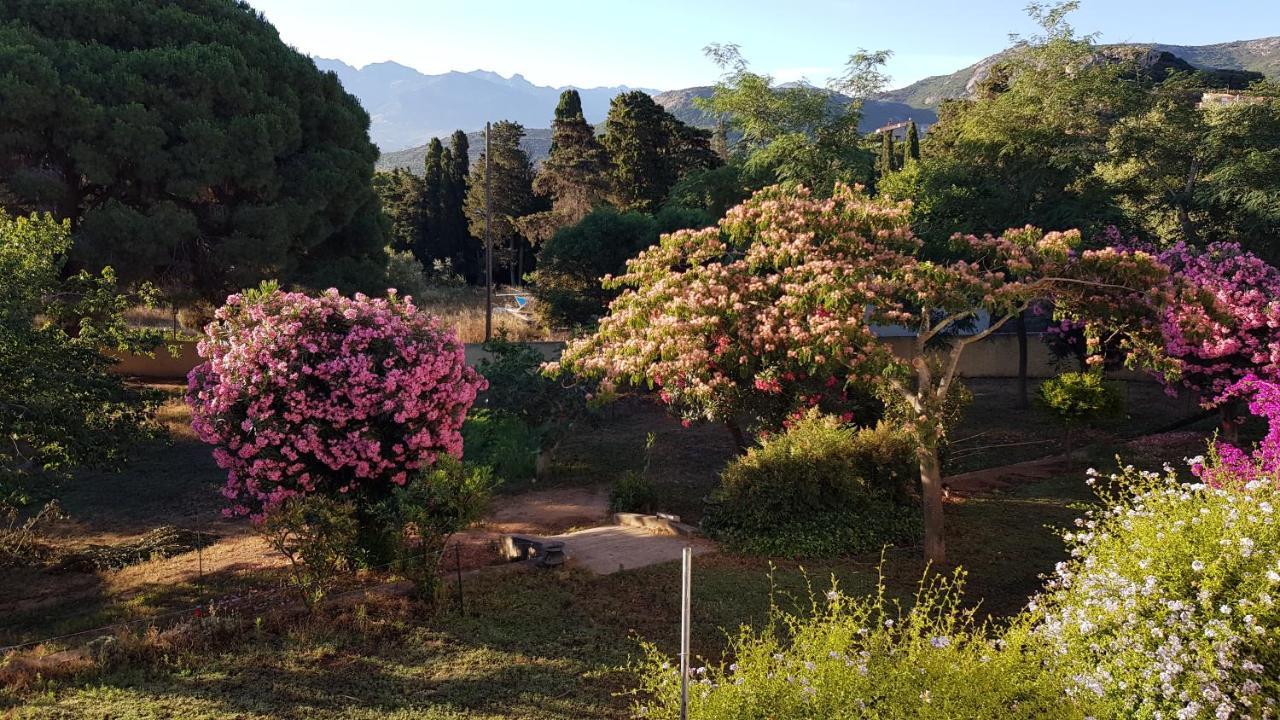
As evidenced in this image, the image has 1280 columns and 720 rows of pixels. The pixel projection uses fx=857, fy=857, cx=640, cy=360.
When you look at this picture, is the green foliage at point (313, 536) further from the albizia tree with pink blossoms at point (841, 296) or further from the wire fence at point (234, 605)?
the albizia tree with pink blossoms at point (841, 296)

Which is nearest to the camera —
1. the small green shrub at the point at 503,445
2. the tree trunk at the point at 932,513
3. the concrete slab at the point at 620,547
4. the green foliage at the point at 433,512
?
the green foliage at the point at 433,512

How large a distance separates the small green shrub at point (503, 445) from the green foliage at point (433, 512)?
6.66 m

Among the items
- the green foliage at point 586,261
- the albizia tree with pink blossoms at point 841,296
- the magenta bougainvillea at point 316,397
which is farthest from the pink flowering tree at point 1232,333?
the green foliage at point 586,261

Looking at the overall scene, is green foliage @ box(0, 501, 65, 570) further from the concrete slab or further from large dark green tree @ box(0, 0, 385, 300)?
large dark green tree @ box(0, 0, 385, 300)

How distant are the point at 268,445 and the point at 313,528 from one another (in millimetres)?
1733

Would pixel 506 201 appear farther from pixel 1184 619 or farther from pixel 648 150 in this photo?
pixel 1184 619

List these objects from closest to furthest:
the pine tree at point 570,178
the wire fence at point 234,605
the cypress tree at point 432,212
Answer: the wire fence at point 234,605, the pine tree at point 570,178, the cypress tree at point 432,212

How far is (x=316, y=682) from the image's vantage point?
6.89 metres

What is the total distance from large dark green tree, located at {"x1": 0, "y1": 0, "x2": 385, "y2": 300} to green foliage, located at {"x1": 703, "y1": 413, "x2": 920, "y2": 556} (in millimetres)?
14091

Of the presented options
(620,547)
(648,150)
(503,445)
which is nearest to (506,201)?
(648,150)

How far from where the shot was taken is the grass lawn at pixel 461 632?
6.55 meters

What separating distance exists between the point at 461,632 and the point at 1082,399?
11.8 m

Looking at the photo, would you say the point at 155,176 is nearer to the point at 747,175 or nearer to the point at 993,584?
the point at 747,175

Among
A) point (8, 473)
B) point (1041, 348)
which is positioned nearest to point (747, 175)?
point (1041, 348)
